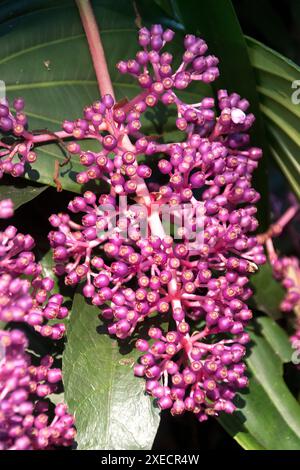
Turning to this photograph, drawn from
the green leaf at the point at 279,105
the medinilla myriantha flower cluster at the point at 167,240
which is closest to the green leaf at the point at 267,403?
the medinilla myriantha flower cluster at the point at 167,240

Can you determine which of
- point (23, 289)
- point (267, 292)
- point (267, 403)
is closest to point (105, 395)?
point (23, 289)

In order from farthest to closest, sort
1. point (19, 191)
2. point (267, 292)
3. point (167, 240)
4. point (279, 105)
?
point (267, 292), point (279, 105), point (19, 191), point (167, 240)

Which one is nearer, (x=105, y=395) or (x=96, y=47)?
(x=105, y=395)

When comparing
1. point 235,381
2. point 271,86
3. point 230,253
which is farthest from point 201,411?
point 271,86

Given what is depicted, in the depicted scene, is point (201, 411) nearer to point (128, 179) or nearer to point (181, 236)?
point (181, 236)

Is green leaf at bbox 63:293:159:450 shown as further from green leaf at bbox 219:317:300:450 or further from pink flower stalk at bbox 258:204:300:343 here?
pink flower stalk at bbox 258:204:300:343

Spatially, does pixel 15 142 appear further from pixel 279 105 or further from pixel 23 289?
pixel 279 105
